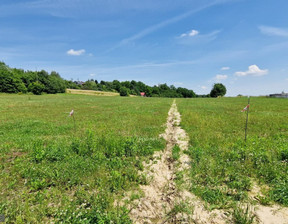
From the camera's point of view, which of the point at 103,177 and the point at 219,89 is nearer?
the point at 103,177

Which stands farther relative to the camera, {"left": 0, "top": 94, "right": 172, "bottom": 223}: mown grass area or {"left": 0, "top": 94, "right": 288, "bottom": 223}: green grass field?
{"left": 0, "top": 94, "right": 288, "bottom": 223}: green grass field

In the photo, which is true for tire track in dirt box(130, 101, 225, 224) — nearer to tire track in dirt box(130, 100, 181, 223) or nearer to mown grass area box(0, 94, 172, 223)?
tire track in dirt box(130, 100, 181, 223)

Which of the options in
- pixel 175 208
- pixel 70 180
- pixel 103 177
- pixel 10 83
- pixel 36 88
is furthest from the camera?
pixel 36 88

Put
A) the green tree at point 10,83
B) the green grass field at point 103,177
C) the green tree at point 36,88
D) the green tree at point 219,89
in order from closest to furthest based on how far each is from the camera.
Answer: the green grass field at point 103,177 < the green tree at point 10,83 < the green tree at point 36,88 < the green tree at point 219,89

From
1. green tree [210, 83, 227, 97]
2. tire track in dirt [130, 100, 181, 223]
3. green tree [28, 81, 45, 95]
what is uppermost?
green tree [210, 83, 227, 97]

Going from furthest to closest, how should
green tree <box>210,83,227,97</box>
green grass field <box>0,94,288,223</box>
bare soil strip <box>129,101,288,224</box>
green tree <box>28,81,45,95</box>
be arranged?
1. green tree <box>210,83,227,97</box>
2. green tree <box>28,81,45,95</box>
3. green grass field <box>0,94,288,223</box>
4. bare soil strip <box>129,101,288,224</box>

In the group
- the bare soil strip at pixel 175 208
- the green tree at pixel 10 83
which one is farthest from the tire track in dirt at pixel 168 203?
the green tree at pixel 10 83

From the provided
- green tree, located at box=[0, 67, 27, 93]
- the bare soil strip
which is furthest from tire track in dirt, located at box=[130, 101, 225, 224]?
green tree, located at box=[0, 67, 27, 93]

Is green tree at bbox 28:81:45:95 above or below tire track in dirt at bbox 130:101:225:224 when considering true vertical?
above

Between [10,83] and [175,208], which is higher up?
[10,83]

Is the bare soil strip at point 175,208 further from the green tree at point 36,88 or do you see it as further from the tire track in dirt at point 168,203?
the green tree at point 36,88

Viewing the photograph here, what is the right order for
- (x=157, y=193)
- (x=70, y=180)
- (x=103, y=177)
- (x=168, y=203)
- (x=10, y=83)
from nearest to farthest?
(x=168, y=203), (x=157, y=193), (x=70, y=180), (x=103, y=177), (x=10, y=83)

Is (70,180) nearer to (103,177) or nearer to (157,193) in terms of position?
(103,177)

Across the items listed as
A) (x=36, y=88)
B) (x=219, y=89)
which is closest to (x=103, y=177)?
(x=36, y=88)
